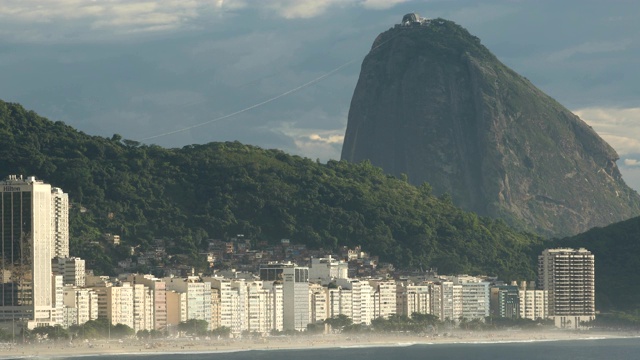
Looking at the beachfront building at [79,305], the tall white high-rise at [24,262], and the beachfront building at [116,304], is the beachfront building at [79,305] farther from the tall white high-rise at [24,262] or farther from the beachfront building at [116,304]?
the tall white high-rise at [24,262]

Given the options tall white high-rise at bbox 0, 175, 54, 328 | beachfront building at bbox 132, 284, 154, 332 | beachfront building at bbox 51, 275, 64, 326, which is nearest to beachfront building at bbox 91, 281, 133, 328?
beachfront building at bbox 132, 284, 154, 332

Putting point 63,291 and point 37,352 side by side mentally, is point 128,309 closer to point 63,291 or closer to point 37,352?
point 63,291

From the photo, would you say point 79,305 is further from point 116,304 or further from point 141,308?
point 141,308

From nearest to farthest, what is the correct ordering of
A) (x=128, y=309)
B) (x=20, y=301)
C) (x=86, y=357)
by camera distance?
(x=86, y=357) → (x=20, y=301) → (x=128, y=309)

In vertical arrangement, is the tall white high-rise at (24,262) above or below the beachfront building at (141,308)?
above

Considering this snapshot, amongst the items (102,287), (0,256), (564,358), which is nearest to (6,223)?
(0,256)

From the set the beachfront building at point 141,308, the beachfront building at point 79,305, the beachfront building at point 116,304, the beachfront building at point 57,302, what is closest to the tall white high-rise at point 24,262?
the beachfront building at point 57,302

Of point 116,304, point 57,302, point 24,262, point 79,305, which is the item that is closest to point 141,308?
point 116,304

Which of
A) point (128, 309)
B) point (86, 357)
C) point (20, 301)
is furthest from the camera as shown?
point (128, 309)
